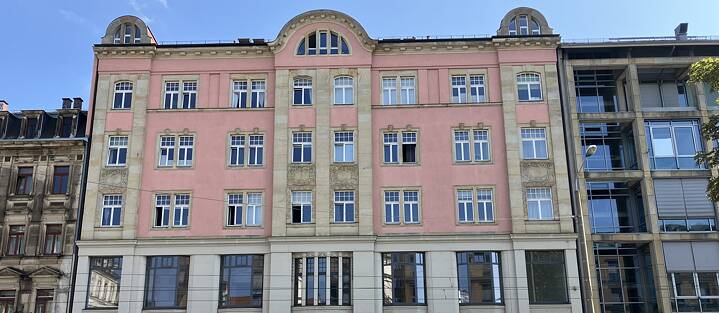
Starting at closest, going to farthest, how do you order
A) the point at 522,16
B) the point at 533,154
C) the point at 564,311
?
1. the point at 564,311
2. the point at 533,154
3. the point at 522,16

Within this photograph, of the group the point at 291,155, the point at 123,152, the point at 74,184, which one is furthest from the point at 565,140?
the point at 74,184

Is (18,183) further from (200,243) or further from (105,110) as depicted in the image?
(200,243)

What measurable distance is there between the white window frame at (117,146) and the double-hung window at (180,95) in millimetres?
2825

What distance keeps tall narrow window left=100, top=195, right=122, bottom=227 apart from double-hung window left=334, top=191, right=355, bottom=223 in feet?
36.9

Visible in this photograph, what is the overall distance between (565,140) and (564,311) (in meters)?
8.88

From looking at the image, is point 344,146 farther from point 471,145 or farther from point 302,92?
point 471,145

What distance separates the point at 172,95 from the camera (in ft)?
125

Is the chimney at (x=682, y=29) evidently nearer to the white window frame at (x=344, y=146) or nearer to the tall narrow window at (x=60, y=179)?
the white window frame at (x=344, y=146)

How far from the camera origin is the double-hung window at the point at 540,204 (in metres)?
35.0

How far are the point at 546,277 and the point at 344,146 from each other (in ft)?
39.9

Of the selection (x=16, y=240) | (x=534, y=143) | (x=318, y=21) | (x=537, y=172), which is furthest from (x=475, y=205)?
(x=16, y=240)

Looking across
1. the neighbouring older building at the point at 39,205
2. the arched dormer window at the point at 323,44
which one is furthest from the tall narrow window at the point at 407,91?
the neighbouring older building at the point at 39,205

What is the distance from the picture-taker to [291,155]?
119 feet

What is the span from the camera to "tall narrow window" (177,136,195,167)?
3684cm
